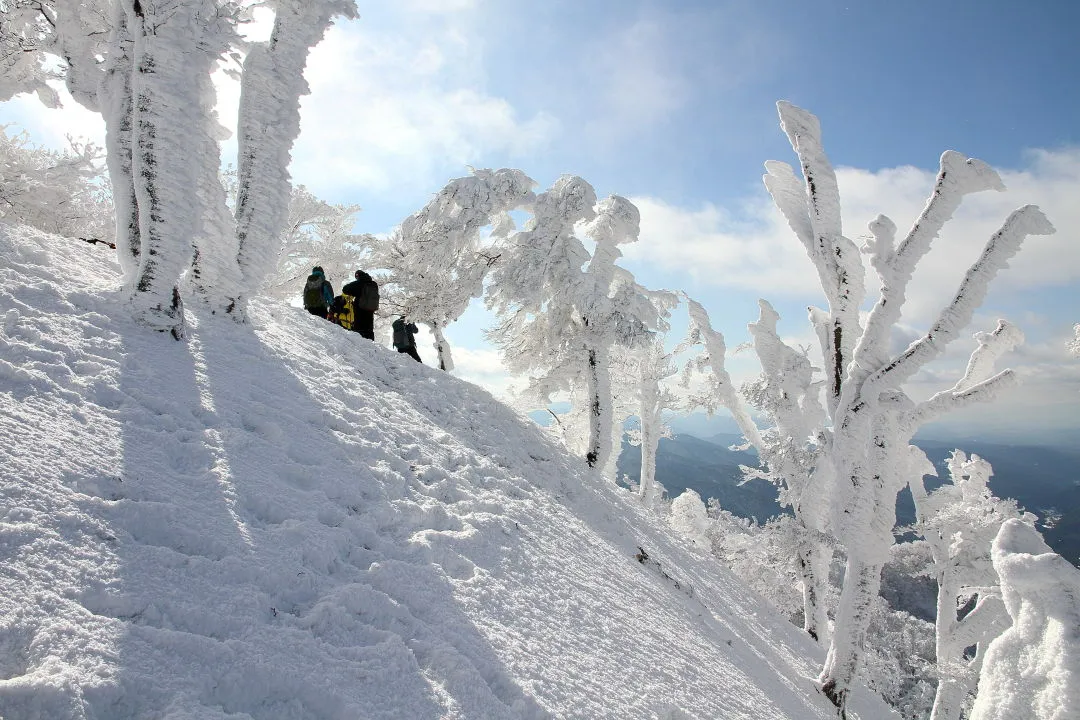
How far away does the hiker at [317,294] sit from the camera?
11242 millimetres

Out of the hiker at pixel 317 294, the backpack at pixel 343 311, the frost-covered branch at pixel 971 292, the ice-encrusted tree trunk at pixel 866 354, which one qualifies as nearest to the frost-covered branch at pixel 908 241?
the ice-encrusted tree trunk at pixel 866 354

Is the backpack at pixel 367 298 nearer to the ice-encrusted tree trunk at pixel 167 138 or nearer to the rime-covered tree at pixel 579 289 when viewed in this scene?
the rime-covered tree at pixel 579 289

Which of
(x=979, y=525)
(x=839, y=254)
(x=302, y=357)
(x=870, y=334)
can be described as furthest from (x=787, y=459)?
(x=302, y=357)

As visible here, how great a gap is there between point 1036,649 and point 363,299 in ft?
38.0

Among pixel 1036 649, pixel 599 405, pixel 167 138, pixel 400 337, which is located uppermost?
pixel 167 138

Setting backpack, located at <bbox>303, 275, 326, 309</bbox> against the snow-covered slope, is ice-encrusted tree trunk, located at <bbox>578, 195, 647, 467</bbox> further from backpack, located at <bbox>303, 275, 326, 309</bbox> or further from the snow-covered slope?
backpack, located at <bbox>303, 275, 326, 309</bbox>

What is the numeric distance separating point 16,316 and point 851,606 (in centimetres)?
1251

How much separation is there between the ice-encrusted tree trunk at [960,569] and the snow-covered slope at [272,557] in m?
7.42

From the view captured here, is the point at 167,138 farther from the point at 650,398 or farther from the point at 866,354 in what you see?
the point at 650,398

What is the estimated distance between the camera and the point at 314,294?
1123cm

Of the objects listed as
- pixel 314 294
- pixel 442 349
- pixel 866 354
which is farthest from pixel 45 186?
pixel 866 354

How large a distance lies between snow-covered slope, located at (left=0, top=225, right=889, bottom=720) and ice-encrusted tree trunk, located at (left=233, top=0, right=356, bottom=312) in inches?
46.9

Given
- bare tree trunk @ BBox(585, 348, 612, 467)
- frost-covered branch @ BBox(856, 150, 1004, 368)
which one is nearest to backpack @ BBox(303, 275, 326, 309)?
bare tree trunk @ BBox(585, 348, 612, 467)

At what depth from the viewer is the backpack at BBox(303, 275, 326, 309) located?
1123 centimetres
